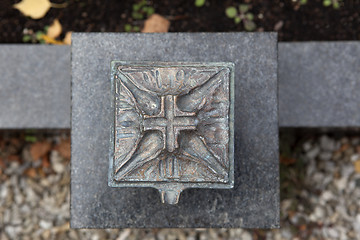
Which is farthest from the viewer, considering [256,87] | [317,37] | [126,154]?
[317,37]

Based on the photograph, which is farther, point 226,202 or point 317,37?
point 317,37

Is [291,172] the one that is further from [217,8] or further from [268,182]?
[217,8]

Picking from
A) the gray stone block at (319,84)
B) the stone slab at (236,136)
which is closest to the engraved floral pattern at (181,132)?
the stone slab at (236,136)

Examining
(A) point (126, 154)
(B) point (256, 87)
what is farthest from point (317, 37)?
(A) point (126, 154)

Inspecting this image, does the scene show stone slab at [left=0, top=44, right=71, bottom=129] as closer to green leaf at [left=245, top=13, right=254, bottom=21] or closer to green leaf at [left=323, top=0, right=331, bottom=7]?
green leaf at [left=245, top=13, right=254, bottom=21]

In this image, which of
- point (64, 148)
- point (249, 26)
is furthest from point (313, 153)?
point (64, 148)

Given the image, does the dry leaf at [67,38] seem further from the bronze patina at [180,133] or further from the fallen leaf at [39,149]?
the bronze patina at [180,133]
